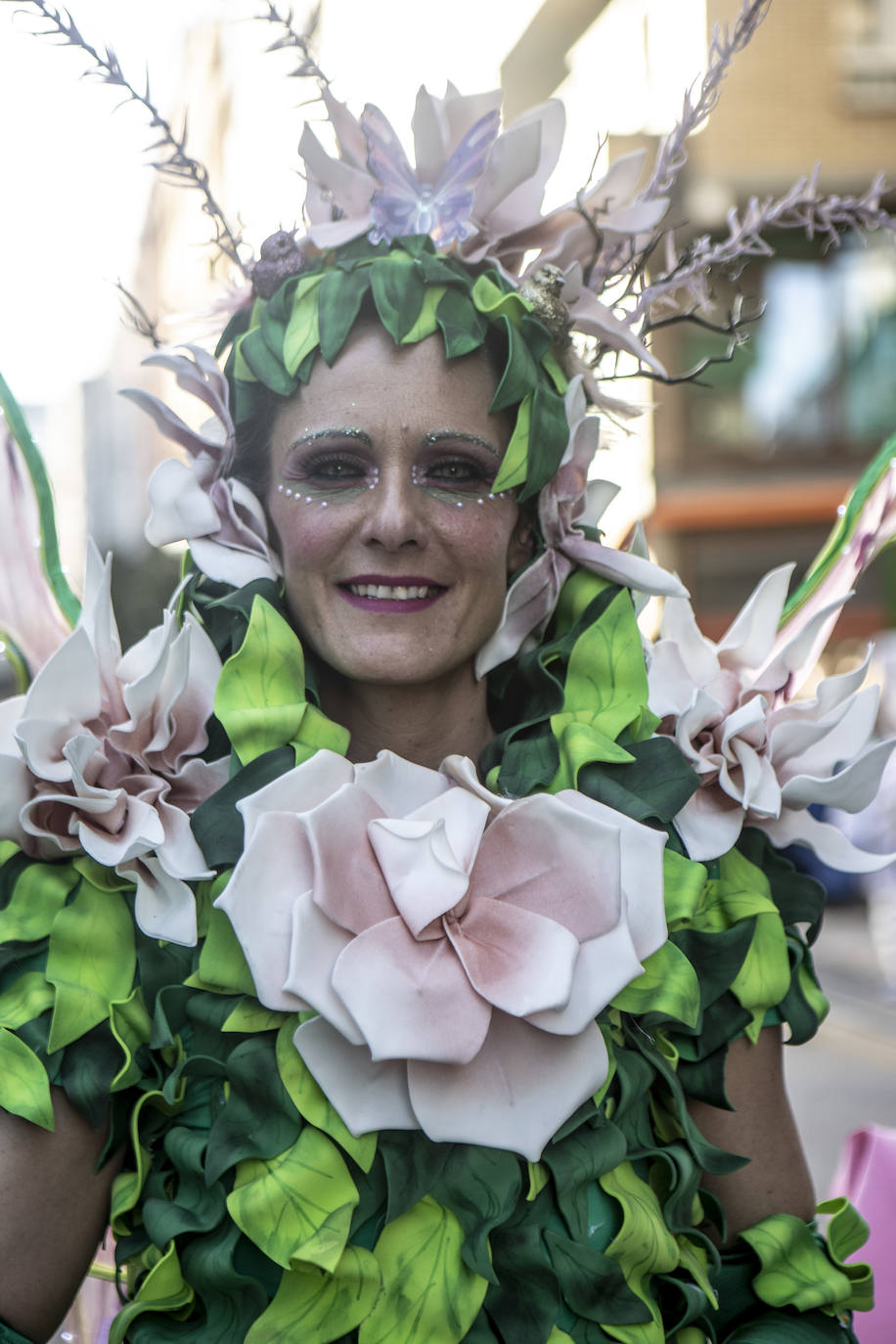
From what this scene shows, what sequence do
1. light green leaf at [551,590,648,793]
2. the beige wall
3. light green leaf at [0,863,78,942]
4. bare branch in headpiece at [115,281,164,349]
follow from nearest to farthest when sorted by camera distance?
light green leaf at [0,863,78,942]
light green leaf at [551,590,648,793]
bare branch in headpiece at [115,281,164,349]
the beige wall

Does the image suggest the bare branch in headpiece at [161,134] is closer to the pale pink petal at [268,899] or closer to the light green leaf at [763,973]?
the pale pink petal at [268,899]

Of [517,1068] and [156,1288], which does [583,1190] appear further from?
[156,1288]

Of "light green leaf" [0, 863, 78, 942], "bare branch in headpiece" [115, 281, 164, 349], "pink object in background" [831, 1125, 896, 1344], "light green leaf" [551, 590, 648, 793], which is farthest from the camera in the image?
"pink object in background" [831, 1125, 896, 1344]

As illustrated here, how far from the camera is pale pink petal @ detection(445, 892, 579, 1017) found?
113 cm

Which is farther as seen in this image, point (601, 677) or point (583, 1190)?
point (601, 677)

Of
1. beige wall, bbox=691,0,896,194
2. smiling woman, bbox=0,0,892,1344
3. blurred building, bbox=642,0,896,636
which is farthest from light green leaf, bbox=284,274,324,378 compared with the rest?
beige wall, bbox=691,0,896,194

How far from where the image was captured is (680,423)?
36.1ft

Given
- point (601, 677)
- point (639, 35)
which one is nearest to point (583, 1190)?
point (601, 677)

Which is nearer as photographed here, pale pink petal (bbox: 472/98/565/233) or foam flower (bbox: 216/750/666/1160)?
foam flower (bbox: 216/750/666/1160)

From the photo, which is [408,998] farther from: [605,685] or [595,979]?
[605,685]

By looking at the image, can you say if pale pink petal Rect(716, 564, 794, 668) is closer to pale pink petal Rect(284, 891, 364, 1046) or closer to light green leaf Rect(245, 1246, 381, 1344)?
pale pink petal Rect(284, 891, 364, 1046)

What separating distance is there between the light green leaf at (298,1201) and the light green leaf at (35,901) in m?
0.28

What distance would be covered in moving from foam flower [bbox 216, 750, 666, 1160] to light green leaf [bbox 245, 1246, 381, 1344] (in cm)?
11

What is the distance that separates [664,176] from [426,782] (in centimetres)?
66
